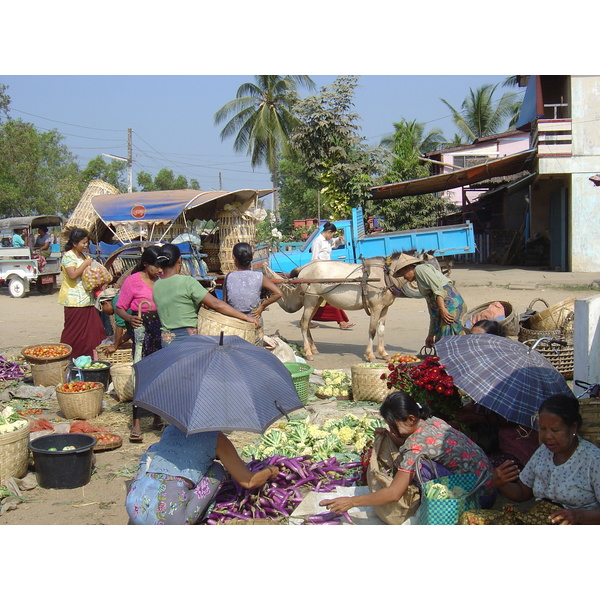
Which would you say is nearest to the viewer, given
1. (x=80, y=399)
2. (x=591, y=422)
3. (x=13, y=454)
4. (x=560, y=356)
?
(x=591, y=422)

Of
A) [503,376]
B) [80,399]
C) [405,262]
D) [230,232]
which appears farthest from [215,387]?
[230,232]

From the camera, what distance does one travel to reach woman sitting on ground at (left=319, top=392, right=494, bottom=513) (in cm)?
362

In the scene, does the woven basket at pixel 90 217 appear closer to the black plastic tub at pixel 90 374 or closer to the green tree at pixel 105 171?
the black plastic tub at pixel 90 374

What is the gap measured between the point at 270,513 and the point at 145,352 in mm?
2453

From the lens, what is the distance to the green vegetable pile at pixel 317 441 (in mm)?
5188

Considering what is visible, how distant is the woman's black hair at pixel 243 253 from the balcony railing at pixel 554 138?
1568 centimetres

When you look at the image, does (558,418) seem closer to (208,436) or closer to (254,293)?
(208,436)

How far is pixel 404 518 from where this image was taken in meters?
3.81

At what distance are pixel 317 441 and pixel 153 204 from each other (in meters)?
7.08

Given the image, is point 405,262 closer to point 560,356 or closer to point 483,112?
point 560,356

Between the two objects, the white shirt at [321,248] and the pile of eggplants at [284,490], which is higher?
the white shirt at [321,248]

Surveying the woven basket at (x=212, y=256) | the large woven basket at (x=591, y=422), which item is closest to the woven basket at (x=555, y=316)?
the large woven basket at (x=591, y=422)

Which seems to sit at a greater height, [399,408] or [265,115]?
[265,115]

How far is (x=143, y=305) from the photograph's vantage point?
627 cm
